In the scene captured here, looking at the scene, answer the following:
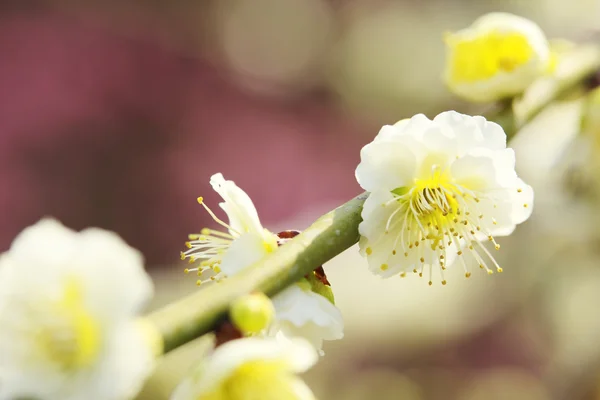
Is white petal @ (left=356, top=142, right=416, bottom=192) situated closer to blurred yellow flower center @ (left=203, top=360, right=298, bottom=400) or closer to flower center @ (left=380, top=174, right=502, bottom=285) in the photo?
flower center @ (left=380, top=174, right=502, bottom=285)

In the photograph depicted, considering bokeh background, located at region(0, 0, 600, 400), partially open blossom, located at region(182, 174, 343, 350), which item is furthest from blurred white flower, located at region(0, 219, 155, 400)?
bokeh background, located at region(0, 0, 600, 400)

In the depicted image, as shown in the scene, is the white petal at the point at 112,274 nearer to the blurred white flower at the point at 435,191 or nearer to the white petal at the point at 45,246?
the white petal at the point at 45,246

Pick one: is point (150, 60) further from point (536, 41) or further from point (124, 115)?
point (536, 41)

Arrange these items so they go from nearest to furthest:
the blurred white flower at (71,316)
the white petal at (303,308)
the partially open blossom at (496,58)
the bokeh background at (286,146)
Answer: the blurred white flower at (71,316)
the white petal at (303,308)
the partially open blossom at (496,58)
the bokeh background at (286,146)

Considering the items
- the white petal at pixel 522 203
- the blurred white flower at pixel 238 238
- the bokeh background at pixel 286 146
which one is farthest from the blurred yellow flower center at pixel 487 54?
the bokeh background at pixel 286 146

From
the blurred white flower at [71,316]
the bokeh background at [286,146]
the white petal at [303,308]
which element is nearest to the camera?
the blurred white flower at [71,316]

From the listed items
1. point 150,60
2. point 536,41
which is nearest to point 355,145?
point 150,60

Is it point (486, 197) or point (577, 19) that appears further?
point (577, 19)
